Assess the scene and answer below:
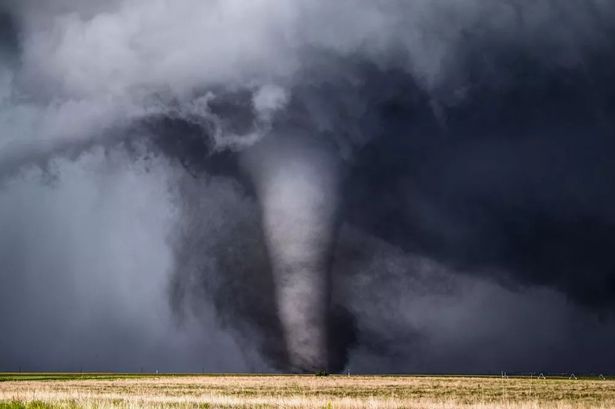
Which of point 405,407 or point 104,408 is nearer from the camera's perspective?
point 104,408

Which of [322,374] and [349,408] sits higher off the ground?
[322,374]

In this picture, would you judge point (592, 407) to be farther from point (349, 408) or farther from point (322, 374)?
point (322, 374)

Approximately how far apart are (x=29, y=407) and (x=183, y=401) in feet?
30.3

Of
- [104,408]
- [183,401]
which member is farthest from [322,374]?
[104,408]

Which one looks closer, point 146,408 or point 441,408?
point 146,408

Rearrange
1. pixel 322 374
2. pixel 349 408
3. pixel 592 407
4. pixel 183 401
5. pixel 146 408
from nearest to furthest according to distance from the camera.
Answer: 1. pixel 146 408
2. pixel 349 408
3. pixel 592 407
4. pixel 183 401
5. pixel 322 374

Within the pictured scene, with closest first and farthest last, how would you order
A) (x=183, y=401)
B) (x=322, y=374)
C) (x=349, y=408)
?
1. (x=349, y=408)
2. (x=183, y=401)
3. (x=322, y=374)

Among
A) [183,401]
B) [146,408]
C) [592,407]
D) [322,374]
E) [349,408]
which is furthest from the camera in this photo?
[322,374]

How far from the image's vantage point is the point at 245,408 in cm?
3028

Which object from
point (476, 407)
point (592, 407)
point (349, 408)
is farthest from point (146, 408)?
point (592, 407)

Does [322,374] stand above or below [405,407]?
above

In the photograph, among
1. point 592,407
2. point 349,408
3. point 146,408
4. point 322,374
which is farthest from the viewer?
point 322,374

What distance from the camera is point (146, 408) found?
89.0 feet

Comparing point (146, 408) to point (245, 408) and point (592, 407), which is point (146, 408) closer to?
point (245, 408)
